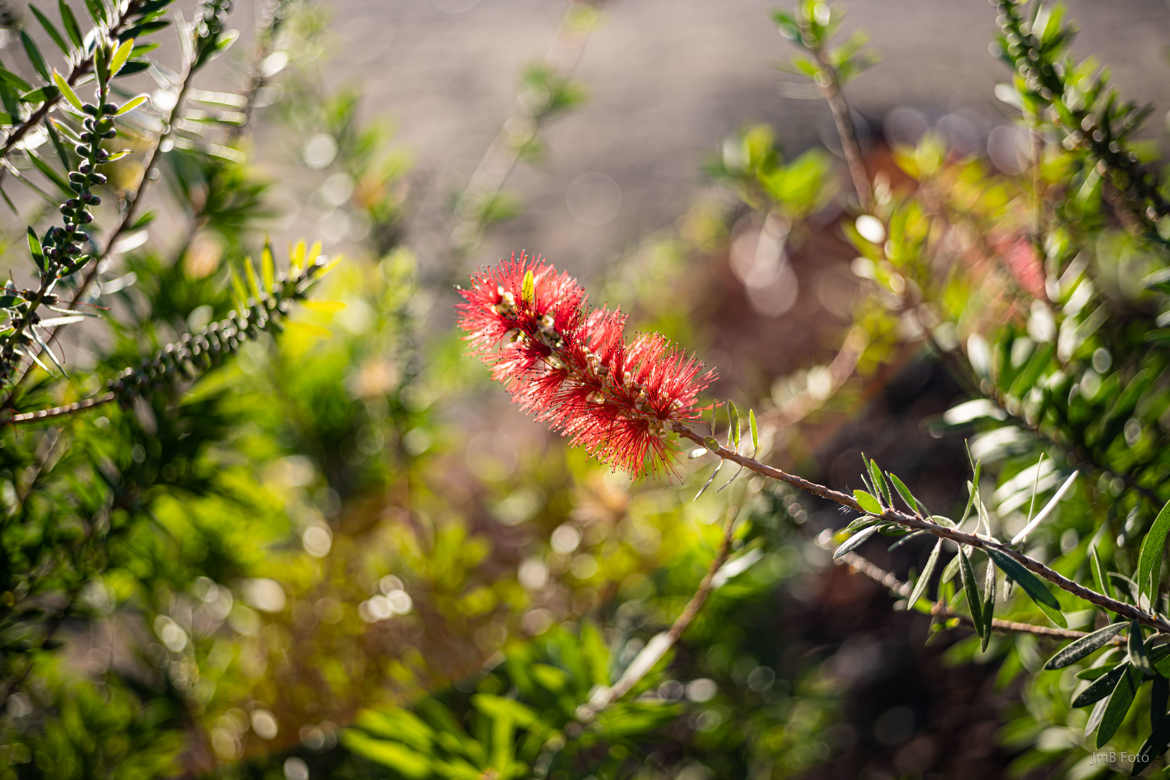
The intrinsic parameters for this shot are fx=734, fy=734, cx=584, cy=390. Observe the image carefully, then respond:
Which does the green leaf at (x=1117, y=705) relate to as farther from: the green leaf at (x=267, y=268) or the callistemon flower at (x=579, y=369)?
the green leaf at (x=267, y=268)

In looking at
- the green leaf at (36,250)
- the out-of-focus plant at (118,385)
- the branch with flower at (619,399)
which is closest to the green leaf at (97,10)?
the out-of-focus plant at (118,385)

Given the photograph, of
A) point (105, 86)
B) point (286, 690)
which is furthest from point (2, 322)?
point (286, 690)

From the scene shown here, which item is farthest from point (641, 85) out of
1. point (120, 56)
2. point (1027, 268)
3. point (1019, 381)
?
point (120, 56)

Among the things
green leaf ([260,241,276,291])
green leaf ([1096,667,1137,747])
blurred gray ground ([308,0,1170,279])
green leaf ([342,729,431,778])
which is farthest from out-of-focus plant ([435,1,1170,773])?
blurred gray ground ([308,0,1170,279])

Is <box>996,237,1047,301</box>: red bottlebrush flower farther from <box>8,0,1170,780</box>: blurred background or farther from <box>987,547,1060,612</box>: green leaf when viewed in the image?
<box>987,547,1060,612</box>: green leaf

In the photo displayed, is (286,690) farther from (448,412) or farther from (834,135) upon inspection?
(834,135)

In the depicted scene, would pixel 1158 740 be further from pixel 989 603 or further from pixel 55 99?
pixel 55 99
